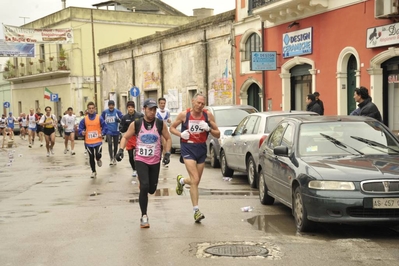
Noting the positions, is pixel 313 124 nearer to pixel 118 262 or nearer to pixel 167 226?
pixel 167 226

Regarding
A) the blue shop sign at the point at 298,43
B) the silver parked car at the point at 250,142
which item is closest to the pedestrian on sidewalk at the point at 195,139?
the silver parked car at the point at 250,142

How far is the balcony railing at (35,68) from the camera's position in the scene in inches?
2034

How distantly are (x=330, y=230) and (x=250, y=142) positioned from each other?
490cm

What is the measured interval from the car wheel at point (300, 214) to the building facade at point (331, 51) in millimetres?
10845

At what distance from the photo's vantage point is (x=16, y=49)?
133 feet

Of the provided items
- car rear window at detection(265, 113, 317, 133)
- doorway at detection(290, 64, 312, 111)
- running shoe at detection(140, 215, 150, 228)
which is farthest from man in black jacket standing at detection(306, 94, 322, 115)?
running shoe at detection(140, 215, 150, 228)

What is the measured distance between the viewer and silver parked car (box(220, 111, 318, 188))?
41.2ft

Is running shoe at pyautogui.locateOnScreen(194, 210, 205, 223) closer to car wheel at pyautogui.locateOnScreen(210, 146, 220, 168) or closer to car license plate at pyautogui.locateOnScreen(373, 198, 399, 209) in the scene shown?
car license plate at pyautogui.locateOnScreen(373, 198, 399, 209)

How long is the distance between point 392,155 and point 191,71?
2474 centimetres

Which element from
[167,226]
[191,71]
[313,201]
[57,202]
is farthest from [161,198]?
[191,71]

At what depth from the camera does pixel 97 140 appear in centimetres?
1574

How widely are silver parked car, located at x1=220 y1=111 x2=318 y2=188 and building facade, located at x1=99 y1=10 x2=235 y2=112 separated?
1508cm

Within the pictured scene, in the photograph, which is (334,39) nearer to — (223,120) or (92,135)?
(223,120)

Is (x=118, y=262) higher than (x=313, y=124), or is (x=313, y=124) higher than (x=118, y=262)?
(x=313, y=124)
